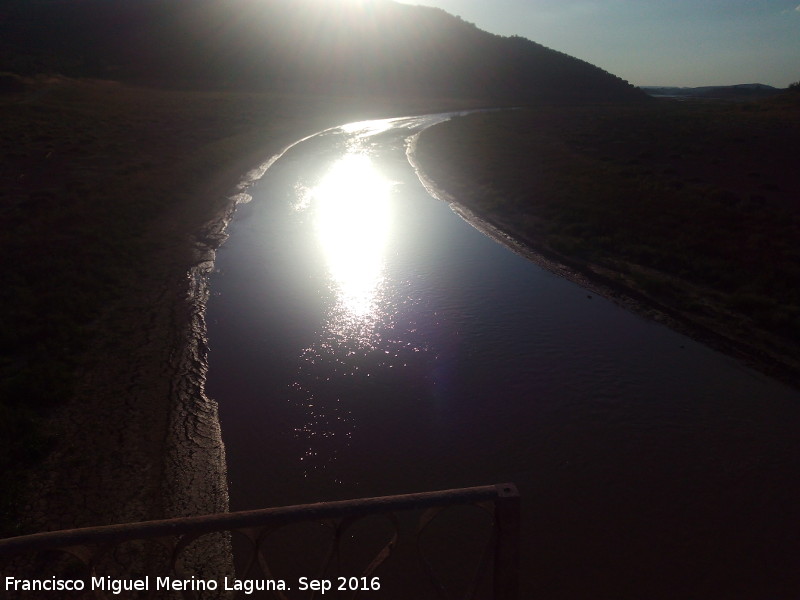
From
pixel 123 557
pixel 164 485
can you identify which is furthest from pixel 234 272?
pixel 123 557

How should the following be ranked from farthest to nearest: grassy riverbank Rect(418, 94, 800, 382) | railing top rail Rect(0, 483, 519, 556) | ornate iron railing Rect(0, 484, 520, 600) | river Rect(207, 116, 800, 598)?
grassy riverbank Rect(418, 94, 800, 382) < river Rect(207, 116, 800, 598) < ornate iron railing Rect(0, 484, 520, 600) < railing top rail Rect(0, 483, 519, 556)

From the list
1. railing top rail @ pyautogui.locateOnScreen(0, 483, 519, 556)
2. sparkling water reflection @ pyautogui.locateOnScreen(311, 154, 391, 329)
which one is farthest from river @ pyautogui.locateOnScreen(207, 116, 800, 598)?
railing top rail @ pyautogui.locateOnScreen(0, 483, 519, 556)

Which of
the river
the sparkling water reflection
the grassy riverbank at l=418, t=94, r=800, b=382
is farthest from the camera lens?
the sparkling water reflection

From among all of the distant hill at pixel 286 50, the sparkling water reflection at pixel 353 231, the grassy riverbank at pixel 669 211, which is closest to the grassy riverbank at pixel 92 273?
the sparkling water reflection at pixel 353 231

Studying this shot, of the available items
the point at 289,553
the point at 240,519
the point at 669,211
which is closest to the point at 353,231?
the point at 669,211

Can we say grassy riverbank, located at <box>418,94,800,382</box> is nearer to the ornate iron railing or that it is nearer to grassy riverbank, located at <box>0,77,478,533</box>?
the ornate iron railing

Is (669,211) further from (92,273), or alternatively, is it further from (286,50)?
(286,50)

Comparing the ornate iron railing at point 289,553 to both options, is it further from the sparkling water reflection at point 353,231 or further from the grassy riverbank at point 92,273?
the sparkling water reflection at point 353,231
